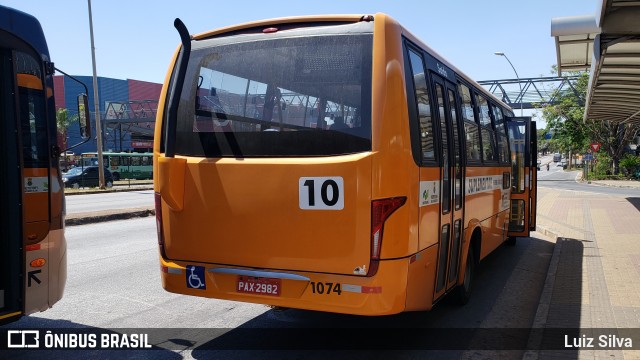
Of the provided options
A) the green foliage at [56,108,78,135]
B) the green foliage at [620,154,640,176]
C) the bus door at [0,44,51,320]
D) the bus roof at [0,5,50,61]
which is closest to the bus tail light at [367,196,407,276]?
the bus door at [0,44,51,320]

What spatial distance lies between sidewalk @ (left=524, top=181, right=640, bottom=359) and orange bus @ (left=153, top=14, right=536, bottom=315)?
5.08ft

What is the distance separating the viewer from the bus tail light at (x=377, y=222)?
159 inches

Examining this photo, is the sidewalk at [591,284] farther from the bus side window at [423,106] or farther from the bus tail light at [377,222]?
the bus side window at [423,106]

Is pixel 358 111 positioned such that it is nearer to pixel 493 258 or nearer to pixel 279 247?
pixel 279 247

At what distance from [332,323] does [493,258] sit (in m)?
5.41

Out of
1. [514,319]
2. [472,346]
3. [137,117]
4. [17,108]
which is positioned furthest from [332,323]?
[137,117]

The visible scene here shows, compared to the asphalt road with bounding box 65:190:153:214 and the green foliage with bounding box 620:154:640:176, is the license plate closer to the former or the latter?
the asphalt road with bounding box 65:190:153:214

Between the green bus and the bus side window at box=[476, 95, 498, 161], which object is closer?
the bus side window at box=[476, 95, 498, 161]

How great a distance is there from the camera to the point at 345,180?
13.4 feet

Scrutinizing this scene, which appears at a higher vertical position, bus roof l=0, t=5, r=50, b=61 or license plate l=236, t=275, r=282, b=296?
bus roof l=0, t=5, r=50, b=61

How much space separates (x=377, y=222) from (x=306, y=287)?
808mm

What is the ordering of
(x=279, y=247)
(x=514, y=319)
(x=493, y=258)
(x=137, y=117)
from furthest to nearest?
1. (x=137, y=117)
2. (x=493, y=258)
3. (x=514, y=319)
4. (x=279, y=247)

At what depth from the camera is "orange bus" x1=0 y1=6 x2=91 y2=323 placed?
4.32 m

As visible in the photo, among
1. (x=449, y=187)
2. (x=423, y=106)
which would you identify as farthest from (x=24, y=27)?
(x=449, y=187)
